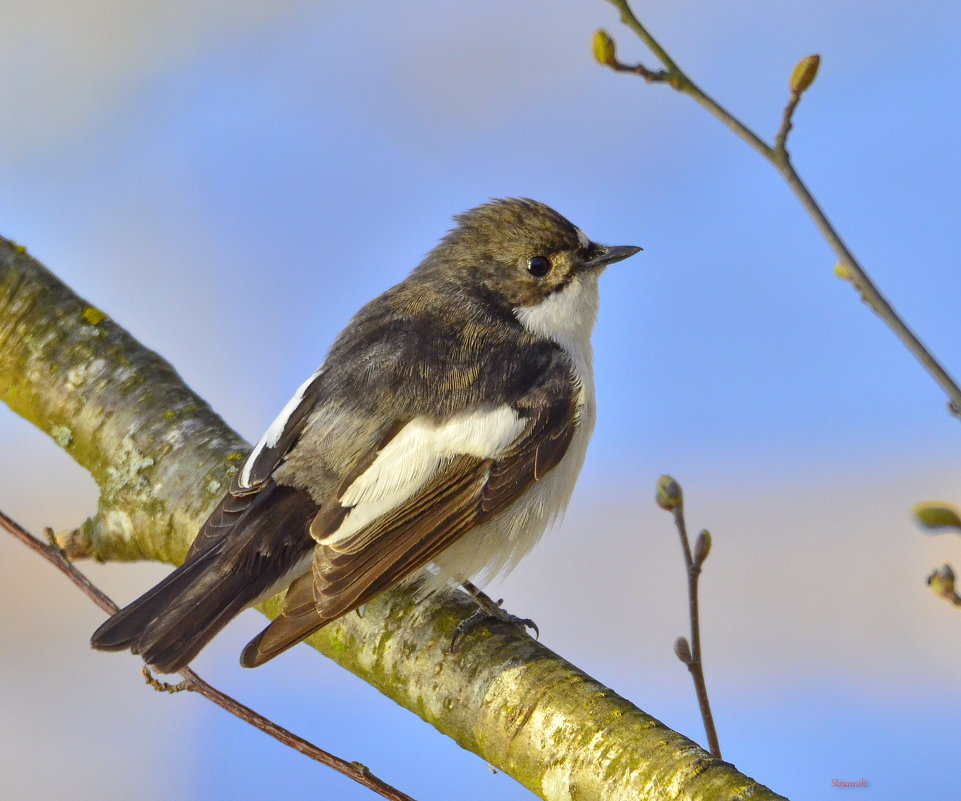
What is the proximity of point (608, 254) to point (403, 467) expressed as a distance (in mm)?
956

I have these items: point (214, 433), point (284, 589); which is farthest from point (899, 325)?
point (214, 433)

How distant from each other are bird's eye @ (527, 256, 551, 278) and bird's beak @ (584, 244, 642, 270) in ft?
0.35

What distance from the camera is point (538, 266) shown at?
281 centimetres

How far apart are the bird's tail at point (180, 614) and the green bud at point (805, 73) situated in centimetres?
137

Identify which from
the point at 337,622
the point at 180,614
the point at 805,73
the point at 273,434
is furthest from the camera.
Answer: the point at 273,434

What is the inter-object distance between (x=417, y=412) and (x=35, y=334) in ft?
3.47

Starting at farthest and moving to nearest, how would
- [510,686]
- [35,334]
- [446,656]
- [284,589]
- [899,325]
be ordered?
[35,334] → [284,589] → [446,656] → [510,686] → [899,325]

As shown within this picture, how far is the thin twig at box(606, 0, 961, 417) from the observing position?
0.98 m

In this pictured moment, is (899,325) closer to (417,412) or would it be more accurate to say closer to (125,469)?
A: (417,412)

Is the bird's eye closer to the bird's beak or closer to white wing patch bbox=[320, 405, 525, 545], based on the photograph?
the bird's beak

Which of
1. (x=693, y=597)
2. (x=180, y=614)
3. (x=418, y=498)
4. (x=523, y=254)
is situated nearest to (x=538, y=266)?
(x=523, y=254)

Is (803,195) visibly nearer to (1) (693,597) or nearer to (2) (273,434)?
(1) (693,597)

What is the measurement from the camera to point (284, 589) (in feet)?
7.48

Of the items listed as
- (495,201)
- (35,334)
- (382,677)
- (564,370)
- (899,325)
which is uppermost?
(495,201)
